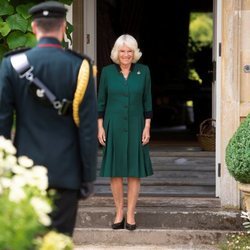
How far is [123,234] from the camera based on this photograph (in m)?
6.36

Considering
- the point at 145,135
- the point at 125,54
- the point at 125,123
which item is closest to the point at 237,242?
the point at 145,135

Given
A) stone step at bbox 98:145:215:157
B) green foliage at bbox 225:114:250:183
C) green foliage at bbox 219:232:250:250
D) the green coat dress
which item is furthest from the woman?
stone step at bbox 98:145:215:157

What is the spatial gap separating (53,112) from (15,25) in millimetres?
2384

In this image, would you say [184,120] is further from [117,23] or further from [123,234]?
[123,234]

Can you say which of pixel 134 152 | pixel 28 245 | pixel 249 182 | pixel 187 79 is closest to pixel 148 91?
pixel 134 152

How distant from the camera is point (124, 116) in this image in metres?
6.22

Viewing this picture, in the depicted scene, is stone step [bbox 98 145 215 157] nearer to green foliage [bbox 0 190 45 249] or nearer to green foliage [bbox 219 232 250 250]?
green foliage [bbox 219 232 250 250]

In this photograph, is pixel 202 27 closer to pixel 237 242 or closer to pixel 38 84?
pixel 237 242

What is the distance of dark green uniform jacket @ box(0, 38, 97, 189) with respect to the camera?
3980mm

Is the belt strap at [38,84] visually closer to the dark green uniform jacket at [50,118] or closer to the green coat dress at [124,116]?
the dark green uniform jacket at [50,118]

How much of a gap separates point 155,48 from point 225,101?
23.9 ft

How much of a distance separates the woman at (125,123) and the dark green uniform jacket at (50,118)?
Result: 7.05ft

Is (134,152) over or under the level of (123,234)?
over

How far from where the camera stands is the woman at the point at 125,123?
6.18 metres
